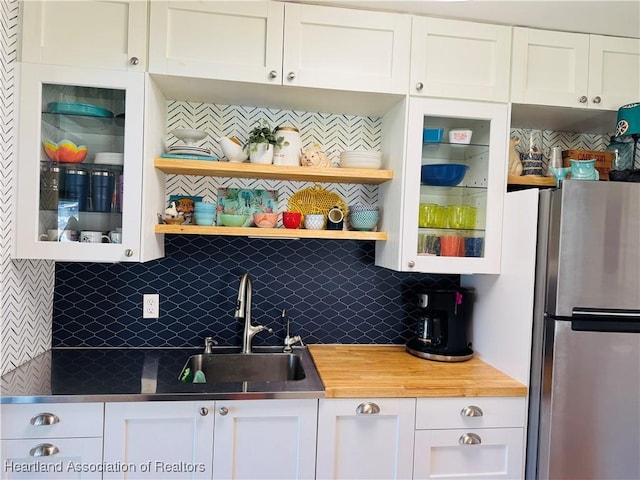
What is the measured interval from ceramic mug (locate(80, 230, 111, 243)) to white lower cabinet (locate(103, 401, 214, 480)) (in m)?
0.62

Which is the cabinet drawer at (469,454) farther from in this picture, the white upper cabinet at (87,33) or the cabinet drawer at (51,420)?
the white upper cabinet at (87,33)

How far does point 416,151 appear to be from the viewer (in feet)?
5.88

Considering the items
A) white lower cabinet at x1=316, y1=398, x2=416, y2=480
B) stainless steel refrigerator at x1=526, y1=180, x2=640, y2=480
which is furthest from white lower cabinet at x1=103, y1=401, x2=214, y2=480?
stainless steel refrigerator at x1=526, y1=180, x2=640, y2=480

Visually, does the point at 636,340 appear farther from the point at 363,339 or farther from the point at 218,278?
the point at 218,278

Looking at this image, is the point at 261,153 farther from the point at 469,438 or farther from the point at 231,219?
the point at 469,438

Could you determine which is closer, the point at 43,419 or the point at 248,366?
the point at 43,419

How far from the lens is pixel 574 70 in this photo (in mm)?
1844

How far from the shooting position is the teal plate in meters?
1.63

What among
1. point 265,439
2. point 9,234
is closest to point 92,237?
point 9,234

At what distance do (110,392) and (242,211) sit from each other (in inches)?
37.4

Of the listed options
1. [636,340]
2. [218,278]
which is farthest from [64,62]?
[636,340]

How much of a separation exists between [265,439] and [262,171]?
41.4 inches

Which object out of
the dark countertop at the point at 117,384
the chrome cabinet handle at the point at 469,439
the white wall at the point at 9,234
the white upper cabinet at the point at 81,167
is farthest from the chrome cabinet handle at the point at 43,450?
the chrome cabinet handle at the point at 469,439

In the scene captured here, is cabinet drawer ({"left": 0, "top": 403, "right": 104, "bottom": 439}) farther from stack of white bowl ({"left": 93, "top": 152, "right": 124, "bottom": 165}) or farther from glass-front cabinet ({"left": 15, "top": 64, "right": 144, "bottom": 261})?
stack of white bowl ({"left": 93, "top": 152, "right": 124, "bottom": 165})
